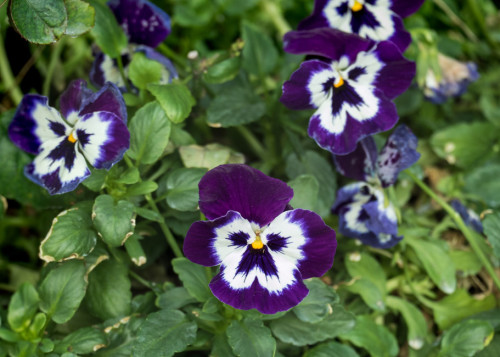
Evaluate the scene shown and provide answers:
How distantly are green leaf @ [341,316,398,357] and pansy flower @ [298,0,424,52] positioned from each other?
53cm

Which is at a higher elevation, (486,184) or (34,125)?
(34,125)

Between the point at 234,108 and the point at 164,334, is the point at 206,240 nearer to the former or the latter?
the point at 164,334

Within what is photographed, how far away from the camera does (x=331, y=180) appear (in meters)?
1.21

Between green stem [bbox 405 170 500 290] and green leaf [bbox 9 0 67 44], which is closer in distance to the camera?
green leaf [bbox 9 0 67 44]

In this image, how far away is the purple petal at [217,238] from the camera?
32.7 inches

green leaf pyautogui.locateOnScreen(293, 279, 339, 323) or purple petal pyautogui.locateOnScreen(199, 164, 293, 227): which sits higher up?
purple petal pyautogui.locateOnScreen(199, 164, 293, 227)

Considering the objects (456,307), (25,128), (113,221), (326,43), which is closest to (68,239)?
(113,221)

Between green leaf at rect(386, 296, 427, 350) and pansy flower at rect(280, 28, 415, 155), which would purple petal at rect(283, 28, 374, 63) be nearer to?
pansy flower at rect(280, 28, 415, 155)

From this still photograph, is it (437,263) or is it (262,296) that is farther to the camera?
(437,263)

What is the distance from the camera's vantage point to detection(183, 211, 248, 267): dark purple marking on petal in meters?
0.83

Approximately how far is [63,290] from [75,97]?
330 millimetres

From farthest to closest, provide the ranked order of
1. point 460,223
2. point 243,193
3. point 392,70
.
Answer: point 460,223 → point 392,70 → point 243,193

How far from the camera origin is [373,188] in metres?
1.12

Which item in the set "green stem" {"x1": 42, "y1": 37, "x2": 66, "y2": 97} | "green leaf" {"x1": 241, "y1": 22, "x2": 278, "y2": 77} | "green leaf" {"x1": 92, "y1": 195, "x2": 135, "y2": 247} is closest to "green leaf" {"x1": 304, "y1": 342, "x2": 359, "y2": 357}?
"green leaf" {"x1": 92, "y1": 195, "x2": 135, "y2": 247}
